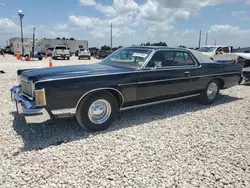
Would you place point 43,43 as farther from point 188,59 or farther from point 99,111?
point 99,111

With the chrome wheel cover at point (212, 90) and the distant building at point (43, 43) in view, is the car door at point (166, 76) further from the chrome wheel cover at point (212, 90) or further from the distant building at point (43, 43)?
the distant building at point (43, 43)

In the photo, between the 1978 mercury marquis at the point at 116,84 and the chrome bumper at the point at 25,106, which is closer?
the chrome bumper at the point at 25,106

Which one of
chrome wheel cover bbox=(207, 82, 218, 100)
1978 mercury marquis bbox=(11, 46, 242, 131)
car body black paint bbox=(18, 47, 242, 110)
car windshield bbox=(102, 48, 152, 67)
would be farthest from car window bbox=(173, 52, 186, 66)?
chrome wheel cover bbox=(207, 82, 218, 100)

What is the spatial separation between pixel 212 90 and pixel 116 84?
3.21 m

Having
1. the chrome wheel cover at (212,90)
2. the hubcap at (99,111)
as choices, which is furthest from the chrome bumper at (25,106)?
the chrome wheel cover at (212,90)

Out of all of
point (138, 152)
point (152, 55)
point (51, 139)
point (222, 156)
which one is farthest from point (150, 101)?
point (51, 139)

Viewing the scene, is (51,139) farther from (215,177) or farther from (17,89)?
(215,177)

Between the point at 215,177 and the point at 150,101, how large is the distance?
2.08m

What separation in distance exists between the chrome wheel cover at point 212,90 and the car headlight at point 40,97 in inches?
166

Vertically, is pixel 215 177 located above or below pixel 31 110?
below

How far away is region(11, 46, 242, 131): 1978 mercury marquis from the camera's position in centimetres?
318

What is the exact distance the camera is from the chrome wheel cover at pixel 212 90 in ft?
18.1

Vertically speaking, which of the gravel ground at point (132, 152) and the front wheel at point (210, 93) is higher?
the front wheel at point (210, 93)

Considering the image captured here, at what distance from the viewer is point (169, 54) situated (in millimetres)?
4652
